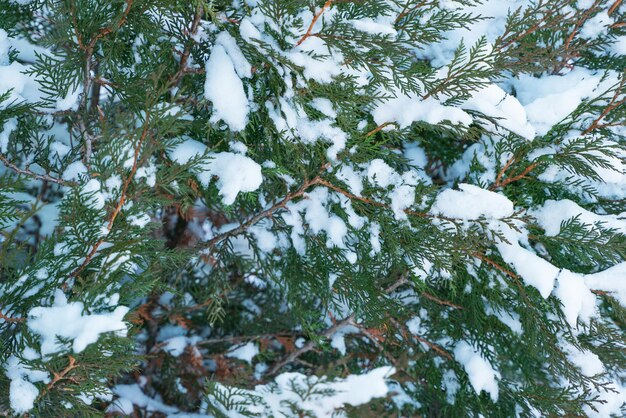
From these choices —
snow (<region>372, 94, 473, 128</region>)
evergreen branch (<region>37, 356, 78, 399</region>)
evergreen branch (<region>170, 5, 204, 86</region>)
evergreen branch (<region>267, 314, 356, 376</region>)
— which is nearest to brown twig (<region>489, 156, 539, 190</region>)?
snow (<region>372, 94, 473, 128</region>)

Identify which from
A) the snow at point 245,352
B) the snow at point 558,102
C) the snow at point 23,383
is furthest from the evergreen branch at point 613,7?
the snow at point 23,383

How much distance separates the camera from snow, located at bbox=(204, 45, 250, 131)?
2.00 metres

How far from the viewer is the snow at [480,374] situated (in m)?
2.56

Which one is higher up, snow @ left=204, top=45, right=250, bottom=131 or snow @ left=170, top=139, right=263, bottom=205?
snow @ left=204, top=45, right=250, bottom=131

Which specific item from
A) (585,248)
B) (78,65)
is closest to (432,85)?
(585,248)

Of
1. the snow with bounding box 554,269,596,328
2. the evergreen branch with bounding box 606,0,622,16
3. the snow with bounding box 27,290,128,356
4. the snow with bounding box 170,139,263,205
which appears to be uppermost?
the evergreen branch with bounding box 606,0,622,16

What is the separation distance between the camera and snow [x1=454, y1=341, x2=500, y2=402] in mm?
2561

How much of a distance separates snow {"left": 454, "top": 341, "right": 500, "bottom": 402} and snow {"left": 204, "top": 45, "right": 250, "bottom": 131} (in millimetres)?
1553

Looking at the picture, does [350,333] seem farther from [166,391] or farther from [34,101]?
[34,101]

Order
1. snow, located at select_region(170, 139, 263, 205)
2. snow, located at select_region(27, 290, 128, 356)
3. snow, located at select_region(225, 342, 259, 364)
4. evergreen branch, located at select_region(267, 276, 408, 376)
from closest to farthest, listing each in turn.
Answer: snow, located at select_region(27, 290, 128, 356) → snow, located at select_region(170, 139, 263, 205) → evergreen branch, located at select_region(267, 276, 408, 376) → snow, located at select_region(225, 342, 259, 364)

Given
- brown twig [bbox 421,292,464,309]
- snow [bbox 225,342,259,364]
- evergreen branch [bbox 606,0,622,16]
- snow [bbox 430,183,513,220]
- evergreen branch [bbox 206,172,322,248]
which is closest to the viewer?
snow [bbox 430,183,513,220]

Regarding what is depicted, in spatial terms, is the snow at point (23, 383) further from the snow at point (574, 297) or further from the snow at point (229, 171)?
the snow at point (574, 297)

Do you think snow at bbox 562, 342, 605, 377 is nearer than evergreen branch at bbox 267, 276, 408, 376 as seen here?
Yes

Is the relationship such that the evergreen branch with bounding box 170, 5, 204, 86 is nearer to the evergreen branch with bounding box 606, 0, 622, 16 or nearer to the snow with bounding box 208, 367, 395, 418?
the snow with bounding box 208, 367, 395, 418
